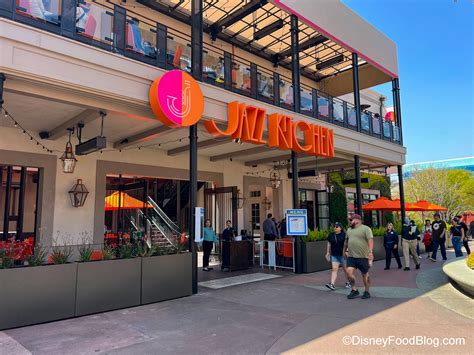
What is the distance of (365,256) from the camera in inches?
280

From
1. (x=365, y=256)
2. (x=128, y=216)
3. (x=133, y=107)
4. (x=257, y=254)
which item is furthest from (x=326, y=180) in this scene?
(x=133, y=107)

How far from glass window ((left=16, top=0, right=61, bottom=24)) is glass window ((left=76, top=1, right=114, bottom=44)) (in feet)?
1.19

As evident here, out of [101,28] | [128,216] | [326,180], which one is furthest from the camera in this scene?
[326,180]

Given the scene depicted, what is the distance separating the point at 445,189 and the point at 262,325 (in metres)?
33.3

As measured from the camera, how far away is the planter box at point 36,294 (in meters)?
5.32

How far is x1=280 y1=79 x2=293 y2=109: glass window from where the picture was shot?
10.9 metres

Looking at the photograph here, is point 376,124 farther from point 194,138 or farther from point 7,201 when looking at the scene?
point 7,201

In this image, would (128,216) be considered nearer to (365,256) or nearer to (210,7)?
(210,7)

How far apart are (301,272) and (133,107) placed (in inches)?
264

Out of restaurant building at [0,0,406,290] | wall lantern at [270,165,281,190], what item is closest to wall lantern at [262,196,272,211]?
restaurant building at [0,0,406,290]

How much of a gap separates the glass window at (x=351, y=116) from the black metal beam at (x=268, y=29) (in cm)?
398

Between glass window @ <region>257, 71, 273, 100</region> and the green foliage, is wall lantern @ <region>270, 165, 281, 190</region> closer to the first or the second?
the green foliage

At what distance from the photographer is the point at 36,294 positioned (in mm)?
5598

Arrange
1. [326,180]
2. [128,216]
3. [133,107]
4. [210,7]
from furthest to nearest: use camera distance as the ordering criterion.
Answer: [326,180] → [128,216] → [210,7] → [133,107]
